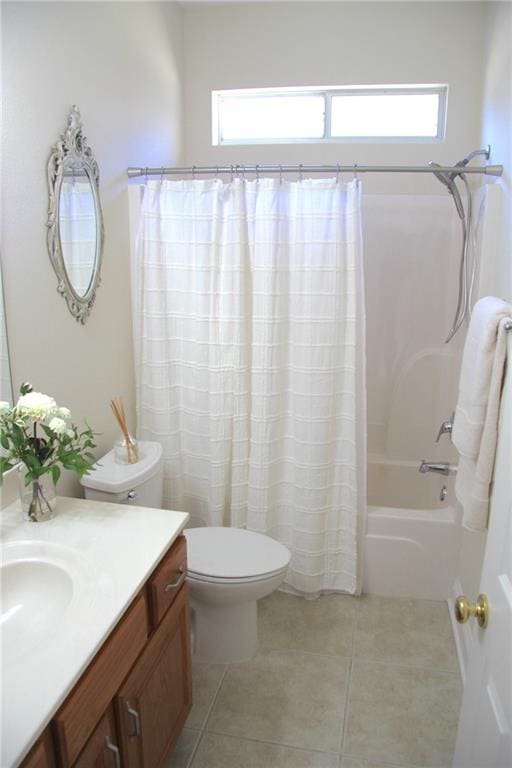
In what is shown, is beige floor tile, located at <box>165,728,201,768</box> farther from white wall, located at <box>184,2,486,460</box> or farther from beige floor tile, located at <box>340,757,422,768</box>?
white wall, located at <box>184,2,486,460</box>

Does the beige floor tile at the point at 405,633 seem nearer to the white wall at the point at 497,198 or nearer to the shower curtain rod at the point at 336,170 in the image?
the white wall at the point at 497,198

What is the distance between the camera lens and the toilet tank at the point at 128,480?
6.05 ft

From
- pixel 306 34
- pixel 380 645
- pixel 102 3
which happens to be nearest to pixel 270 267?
pixel 102 3

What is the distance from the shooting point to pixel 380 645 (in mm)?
2266

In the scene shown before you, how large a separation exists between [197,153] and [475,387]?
2.02m

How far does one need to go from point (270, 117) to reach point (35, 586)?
2.52 meters

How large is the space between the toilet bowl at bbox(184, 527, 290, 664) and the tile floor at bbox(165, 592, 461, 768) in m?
0.07

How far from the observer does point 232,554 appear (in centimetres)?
209

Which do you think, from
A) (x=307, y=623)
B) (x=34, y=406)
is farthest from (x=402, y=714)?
(x=34, y=406)

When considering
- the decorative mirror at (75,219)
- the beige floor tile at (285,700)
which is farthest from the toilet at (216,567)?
the decorative mirror at (75,219)

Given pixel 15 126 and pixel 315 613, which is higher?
pixel 15 126

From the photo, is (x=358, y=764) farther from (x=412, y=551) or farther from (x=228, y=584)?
(x=412, y=551)

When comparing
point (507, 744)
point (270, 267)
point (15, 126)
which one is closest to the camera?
point (507, 744)

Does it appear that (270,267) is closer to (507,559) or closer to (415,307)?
(415,307)
